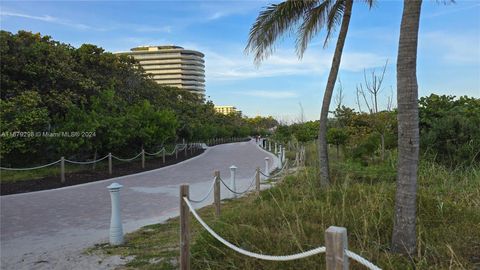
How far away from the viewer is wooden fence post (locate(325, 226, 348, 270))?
256 cm

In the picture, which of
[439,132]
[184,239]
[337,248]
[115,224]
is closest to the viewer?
[337,248]

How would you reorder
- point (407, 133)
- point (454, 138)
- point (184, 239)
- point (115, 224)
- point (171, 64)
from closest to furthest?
point (407, 133)
point (184, 239)
point (115, 224)
point (454, 138)
point (171, 64)

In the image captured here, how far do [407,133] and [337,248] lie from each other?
7.23 ft

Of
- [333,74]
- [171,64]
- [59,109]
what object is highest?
[171,64]

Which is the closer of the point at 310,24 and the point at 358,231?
the point at 358,231

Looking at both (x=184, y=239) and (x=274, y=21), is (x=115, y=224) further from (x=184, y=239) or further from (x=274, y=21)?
(x=274, y=21)

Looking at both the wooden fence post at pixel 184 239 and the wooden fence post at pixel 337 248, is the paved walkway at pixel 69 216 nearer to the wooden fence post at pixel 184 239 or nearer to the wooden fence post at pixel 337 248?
the wooden fence post at pixel 184 239

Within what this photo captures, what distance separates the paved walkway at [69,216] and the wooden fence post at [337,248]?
397cm

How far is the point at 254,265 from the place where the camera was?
445 cm

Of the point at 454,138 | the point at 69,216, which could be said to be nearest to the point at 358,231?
the point at 69,216

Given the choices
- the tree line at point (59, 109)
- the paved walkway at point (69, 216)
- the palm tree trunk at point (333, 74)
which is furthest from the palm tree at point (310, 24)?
the tree line at point (59, 109)

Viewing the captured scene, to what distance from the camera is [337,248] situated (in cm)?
258

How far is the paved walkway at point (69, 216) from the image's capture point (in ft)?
20.6

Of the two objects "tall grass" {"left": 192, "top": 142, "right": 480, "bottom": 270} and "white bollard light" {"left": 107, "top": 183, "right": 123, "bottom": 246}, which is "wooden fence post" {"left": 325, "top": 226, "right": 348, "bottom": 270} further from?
"white bollard light" {"left": 107, "top": 183, "right": 123, "bottom": 246}
